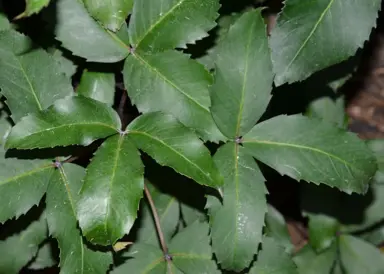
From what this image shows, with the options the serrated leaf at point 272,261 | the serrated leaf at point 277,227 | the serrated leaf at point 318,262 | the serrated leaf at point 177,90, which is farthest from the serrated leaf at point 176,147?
the serrated leaf at point 318,262

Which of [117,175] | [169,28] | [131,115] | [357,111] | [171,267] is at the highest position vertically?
[169,28]

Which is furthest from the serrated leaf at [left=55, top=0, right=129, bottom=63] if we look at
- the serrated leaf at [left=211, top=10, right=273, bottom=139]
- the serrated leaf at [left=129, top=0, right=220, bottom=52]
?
the serrated leaf at [left=211, top=10, right=273, bottom=139]

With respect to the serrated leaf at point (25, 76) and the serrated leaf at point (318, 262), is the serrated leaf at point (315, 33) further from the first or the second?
the serrated leaf at point (318, 262)

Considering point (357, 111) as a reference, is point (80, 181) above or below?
above

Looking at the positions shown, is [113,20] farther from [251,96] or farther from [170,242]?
[170,242]

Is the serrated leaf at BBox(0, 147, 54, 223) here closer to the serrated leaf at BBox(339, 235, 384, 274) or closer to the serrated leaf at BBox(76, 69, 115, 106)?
the serrated leaf at BBox(76, 69, 115, 106)

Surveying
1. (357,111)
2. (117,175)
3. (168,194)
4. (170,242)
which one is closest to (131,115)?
(168,194)

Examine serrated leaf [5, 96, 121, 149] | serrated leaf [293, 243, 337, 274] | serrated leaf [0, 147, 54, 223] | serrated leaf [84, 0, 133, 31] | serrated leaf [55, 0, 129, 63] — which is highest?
serrated leaf [84, 0, 133, 31]
